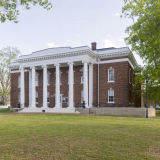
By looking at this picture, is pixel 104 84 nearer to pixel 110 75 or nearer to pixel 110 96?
pixel 110 75

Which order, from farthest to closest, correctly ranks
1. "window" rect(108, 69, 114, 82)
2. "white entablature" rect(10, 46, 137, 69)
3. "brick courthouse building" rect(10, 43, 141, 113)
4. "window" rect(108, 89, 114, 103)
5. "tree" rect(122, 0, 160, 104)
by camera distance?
1. "window" rect(108, 69, 114, 82)
2. "window" rect(108, 89, 114, 103)
3. "brick courthouse building" rect(10, 43, 141, 113)
4. "white entablature" rect(10, 46, 137, 69)
5. "tree" rect(122, 0, 160, 104)

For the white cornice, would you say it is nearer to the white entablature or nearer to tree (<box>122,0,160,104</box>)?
the white entablature

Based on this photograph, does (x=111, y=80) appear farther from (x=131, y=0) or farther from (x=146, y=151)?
(x=146, y=151)

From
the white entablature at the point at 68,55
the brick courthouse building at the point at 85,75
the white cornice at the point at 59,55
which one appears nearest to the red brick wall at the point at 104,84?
the brick courthouse building at the point at 85,75

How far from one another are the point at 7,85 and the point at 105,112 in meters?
38.6

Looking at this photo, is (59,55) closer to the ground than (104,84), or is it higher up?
higher up

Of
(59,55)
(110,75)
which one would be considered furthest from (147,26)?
(59,55)

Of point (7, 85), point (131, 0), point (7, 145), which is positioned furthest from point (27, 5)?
point (7, 85)

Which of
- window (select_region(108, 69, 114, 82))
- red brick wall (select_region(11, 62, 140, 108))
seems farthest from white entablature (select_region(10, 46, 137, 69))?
window (select_region(108, 69, 114, 82))

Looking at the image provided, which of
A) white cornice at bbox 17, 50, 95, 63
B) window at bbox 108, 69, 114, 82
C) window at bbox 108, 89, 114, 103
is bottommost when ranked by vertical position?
window at bbox 108, 89, 114, 103

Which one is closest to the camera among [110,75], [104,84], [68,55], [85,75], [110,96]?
[85,75]

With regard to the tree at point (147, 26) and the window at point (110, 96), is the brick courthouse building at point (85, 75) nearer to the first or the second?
the window at point (110, 96)

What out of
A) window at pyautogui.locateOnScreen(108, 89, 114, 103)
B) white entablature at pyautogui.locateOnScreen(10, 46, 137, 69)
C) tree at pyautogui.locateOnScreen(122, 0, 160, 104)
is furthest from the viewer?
window at pyautogui.locateOnScreen(108, 89, 114, 103)

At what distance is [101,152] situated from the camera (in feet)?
19.7
